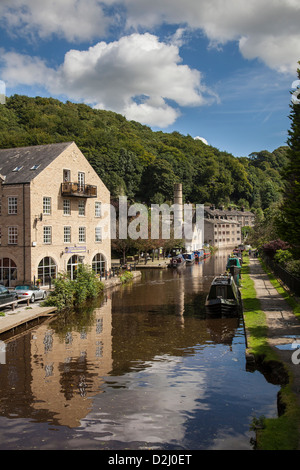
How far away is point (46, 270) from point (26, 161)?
10.1m

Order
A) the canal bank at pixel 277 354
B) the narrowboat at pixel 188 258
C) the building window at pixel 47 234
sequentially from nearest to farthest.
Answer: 1. the canal bank at pixel 277 354
2. the building window at pixel 47 234
3. the narrowboat at pixel 188 258

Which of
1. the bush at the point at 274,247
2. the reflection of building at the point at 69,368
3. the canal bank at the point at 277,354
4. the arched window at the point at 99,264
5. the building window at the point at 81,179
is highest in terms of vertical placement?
the building window at the point at 81,179

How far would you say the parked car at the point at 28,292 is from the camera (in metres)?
28.0

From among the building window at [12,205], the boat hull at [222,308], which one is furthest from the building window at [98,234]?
the boat hull at [222,308]

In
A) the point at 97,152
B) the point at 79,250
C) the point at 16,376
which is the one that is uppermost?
the point at 97,152

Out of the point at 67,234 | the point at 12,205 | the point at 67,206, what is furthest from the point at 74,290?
the point at 67,206

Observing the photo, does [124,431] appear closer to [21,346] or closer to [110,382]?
[110,382]

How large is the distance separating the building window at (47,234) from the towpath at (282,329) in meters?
17.7

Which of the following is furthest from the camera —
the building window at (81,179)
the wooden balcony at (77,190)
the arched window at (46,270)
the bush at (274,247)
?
the bush at (274,247)

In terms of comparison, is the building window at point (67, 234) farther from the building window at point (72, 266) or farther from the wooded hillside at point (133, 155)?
the wooded hillside at point (133, 155)

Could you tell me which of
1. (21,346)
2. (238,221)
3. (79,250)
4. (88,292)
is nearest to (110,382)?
(21,346)

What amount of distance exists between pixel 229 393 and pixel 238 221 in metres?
125

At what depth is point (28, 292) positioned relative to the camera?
28219 millimetres

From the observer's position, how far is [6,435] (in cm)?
1048
